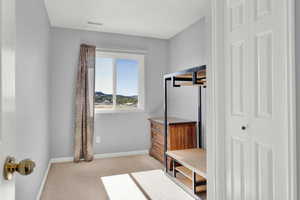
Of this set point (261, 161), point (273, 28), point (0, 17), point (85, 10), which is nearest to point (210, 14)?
point (273, 28)

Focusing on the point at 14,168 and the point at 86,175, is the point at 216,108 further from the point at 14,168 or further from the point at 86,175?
the point at 86,175

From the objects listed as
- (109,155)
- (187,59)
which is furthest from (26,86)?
(187,59)

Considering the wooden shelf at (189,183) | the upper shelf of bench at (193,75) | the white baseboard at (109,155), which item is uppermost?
the upper shelf of bench at (193,75)

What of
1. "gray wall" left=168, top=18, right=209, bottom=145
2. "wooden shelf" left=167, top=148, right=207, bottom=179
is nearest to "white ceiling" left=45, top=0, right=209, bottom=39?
"gray wall" left=168, top=18, right=209, bottom=145

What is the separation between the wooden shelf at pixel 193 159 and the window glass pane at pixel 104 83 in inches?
72.7

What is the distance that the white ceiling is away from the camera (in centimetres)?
286

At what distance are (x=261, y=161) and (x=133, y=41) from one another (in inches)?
140

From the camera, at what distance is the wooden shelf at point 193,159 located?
2232mm

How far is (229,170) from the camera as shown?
1.47 m

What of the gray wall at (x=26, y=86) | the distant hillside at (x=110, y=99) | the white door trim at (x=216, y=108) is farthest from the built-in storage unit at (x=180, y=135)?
the gray wall at (x=26, y=86)

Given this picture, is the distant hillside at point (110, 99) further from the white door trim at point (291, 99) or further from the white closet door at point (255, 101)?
the white door trim at point (291, 99)

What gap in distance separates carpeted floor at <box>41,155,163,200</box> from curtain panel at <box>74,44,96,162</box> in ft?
0.87

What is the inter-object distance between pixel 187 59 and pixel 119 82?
1470mm

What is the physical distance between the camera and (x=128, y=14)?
10.5 ft
